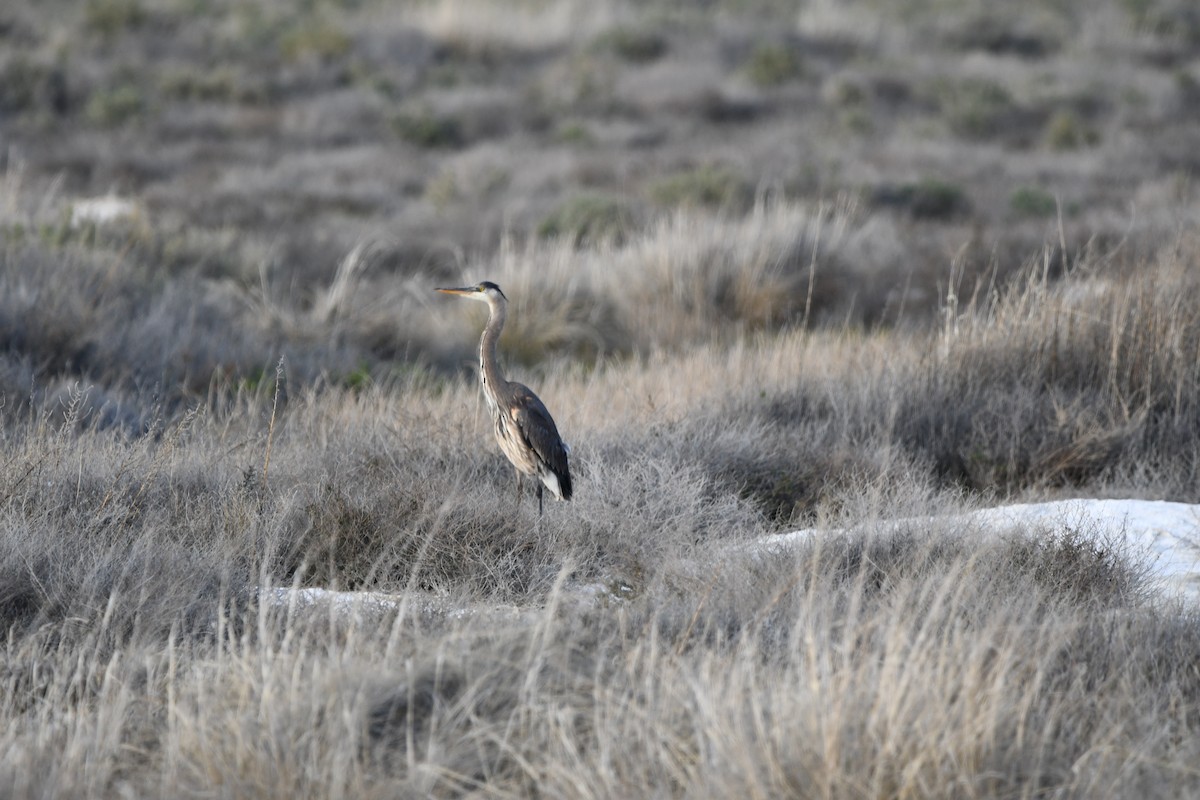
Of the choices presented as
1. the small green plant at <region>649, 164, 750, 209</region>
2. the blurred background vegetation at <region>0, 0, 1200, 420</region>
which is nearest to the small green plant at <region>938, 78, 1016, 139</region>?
the blurred background vegetation at <region>0, 0, 1200, 420</region>

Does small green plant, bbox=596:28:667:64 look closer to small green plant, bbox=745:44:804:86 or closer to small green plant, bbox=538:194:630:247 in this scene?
small green plant, bbox=745:44:804:86

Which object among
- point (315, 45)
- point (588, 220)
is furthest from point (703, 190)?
point (315, 45)

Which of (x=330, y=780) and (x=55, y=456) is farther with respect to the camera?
(x=55, y=456)

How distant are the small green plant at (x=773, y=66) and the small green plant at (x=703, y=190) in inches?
320

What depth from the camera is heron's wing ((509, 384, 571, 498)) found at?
14.9ft

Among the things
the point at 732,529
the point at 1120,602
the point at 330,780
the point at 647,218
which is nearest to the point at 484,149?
the point at 647,218

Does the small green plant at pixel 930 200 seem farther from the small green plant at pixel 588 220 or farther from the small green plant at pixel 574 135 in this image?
the small green plant at pixel 574 135

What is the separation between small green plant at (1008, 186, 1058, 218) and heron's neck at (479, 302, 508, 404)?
8.70 m

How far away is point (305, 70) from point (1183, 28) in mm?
18003

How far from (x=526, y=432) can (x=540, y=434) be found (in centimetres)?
6

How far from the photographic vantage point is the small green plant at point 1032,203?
12.1 meters

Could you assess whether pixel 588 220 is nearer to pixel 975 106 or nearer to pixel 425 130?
pixel 425 130

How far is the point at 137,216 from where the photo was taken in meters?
9.83

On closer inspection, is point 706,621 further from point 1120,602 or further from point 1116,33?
point 1116,33
